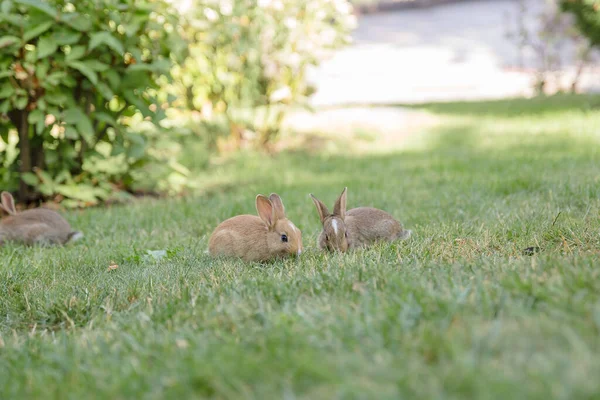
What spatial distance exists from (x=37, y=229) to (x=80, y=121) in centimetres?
131

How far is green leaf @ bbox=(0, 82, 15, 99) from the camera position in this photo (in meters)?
6.06

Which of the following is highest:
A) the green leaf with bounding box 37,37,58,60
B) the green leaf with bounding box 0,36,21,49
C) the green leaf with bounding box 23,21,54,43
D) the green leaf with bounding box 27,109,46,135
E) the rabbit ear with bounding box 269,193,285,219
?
the green leaf with bounding box 23,21,54,43

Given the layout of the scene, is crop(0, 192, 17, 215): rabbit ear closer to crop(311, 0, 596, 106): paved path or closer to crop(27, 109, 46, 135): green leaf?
crop(27, 109, 46, 135): green leaf

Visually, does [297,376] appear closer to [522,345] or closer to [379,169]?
[522,345]

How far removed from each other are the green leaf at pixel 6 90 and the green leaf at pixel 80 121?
1.64 ft

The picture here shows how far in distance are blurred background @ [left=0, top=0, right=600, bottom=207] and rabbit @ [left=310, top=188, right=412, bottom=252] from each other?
2726 millimetres

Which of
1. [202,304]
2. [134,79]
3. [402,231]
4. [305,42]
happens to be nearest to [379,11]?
[305,42]

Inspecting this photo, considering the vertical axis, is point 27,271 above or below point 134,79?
below

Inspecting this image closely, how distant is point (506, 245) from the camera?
405cm

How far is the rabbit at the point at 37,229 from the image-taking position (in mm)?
5465

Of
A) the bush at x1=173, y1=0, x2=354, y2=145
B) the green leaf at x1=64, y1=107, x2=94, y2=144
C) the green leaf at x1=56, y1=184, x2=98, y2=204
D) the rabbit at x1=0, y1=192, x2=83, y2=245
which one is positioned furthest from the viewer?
the bush at x1=173, y1=0, x2=354, y2=145

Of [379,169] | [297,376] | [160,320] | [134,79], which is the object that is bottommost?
[379,169]

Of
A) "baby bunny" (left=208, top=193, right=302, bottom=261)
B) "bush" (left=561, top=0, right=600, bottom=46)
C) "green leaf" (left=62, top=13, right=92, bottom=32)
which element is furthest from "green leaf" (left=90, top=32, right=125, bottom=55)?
"bush" (left=561, top=0, right=600, bottom=46)

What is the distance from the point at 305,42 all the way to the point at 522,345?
833 cm
